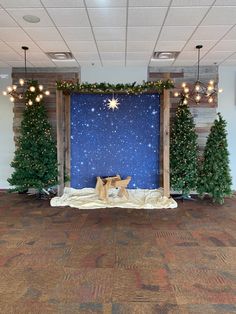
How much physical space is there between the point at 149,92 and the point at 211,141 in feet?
6.37

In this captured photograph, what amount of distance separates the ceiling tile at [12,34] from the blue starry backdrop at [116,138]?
1999 mm

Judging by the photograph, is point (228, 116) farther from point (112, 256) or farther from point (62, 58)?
point (112, 256)

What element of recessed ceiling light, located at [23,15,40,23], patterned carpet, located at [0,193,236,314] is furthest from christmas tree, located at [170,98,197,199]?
recessed ceiling light, located at [23,15,40,23]

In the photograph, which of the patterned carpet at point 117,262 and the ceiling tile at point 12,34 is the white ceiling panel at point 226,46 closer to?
the patterned carpet at point 117,262

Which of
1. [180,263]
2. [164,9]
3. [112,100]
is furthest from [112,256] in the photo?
[112,100]

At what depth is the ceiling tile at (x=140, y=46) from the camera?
16.6 feet

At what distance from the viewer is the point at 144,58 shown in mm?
6055

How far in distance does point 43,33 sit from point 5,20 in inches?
27.5

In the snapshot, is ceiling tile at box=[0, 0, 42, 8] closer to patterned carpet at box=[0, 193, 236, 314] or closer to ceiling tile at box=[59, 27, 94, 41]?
ceiling tile at box=[59, 27, 94, 41]

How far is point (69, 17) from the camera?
4.02 m

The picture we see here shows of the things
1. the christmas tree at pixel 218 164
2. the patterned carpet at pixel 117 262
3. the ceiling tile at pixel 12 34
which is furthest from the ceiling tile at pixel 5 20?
the christmas tree at pixel 218 164

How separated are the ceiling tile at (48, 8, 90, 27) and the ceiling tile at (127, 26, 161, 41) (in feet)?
2.76

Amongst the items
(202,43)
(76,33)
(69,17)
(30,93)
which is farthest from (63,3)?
(30,93)

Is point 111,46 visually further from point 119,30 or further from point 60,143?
point 60,143
